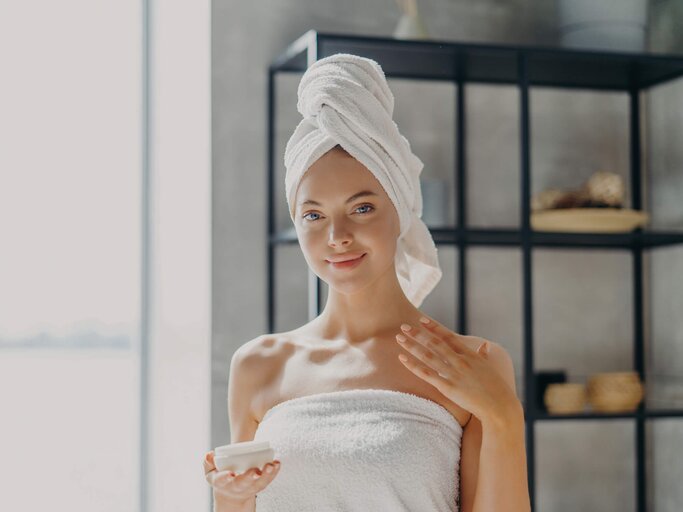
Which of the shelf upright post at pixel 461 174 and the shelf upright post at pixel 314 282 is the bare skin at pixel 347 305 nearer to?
the shelf upright post at pixel 314 282

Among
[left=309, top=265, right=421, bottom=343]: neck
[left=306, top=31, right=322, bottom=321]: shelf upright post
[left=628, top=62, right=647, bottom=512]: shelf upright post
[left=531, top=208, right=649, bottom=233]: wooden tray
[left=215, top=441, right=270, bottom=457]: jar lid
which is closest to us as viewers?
[left=215, top=441, right=270, bottom=457]: jar lid

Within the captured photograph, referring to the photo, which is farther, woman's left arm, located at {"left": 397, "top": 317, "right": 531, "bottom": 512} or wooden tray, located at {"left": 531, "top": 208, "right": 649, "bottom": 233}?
wooden tray, located at {"left": 531, "top": 208, "right": 649, "bottom": 233}

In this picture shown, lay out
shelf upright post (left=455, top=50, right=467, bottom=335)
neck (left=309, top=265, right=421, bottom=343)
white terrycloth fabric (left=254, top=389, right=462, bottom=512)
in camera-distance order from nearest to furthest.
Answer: white terrycloth fabric (left=254, top=389, right=462, bottom=512)
neck (left=309, top=265, right=421, bottom=343)
shelf upright post (left=455, top=50, right=467, bottom=335)

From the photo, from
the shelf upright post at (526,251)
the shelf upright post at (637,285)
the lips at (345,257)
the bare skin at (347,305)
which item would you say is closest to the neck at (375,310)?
the bare skin at (347,305)

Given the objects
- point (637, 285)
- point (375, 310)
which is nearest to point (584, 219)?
point (637, 285)

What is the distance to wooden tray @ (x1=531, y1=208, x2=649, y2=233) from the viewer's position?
2742 mm

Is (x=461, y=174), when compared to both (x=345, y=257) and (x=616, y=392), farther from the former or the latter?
(x=345, y=257)

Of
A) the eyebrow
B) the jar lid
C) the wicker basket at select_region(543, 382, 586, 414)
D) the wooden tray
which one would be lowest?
the wicker basket at select_region(543, 382, 586, 414)

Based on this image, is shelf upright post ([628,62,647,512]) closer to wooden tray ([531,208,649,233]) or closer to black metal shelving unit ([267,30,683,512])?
black metal shelving unit ([267,30,683,512])

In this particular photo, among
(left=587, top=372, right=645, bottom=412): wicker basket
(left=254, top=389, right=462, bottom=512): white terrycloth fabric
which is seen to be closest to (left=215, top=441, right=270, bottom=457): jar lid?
(left=254, top=389, right=462, bottom=512): white terrycloth fabric

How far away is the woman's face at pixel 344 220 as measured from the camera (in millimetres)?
1509

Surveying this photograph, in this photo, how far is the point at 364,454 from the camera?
1.47 meters

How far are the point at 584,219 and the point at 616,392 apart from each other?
1.56 feet

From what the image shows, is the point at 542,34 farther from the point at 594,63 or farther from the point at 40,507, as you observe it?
the point at 40,507
